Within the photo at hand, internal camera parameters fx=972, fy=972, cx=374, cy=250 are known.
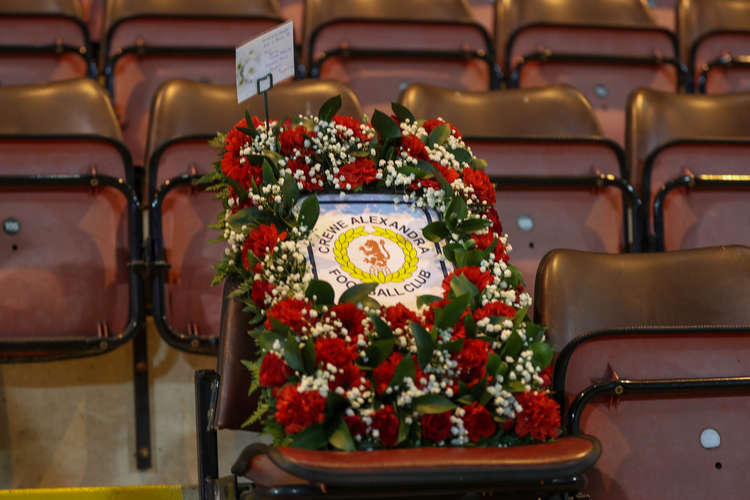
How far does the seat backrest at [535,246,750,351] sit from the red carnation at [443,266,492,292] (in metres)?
0.10

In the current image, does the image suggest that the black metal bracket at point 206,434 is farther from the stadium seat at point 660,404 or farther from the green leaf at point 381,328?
the stadium seat at point 660,404

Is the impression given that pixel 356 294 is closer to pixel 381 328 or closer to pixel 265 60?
pixel 381 328

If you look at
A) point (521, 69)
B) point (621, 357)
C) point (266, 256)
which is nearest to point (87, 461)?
point (266, 256)

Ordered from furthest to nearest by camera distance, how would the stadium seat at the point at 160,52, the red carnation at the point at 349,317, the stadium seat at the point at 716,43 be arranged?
1. the stadium seat at the point at 716,43
2. the stadium seat at the point at 160,52
3. the red carnation at the point at 349,317

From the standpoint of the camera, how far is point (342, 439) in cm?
54

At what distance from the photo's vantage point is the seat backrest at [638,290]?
73 centimetres

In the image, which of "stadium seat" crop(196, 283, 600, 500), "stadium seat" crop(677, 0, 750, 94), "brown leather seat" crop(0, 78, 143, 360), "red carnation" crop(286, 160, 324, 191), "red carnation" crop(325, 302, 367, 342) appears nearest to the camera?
"stadium seat" crop(196, 283, 600, 500)

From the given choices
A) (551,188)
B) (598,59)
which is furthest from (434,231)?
(598,59)

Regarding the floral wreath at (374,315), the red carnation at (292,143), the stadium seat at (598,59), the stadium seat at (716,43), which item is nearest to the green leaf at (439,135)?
the floral wreath at (374,315)

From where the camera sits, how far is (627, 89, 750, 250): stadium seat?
3.33ft

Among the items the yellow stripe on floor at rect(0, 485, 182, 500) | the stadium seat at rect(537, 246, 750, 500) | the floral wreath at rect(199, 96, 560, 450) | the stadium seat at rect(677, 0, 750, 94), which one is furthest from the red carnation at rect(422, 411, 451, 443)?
the stadium seat at rect(677, 0, 750, 94)

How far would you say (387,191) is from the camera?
2.39 ft

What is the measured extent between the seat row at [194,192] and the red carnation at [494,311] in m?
0.30

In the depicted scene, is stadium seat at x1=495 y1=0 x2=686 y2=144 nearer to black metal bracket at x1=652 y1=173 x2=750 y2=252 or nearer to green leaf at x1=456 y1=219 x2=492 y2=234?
black metal bracket at x1=652 y1=173 x2=750 y2=252
